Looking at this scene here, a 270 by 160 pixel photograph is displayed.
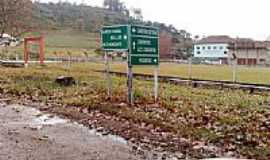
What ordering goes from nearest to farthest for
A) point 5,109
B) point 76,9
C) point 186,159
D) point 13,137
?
point 186,159, point 13,137, point 5,109, point 76,9

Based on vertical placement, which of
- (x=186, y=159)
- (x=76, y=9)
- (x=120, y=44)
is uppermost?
(x=76, y=9)

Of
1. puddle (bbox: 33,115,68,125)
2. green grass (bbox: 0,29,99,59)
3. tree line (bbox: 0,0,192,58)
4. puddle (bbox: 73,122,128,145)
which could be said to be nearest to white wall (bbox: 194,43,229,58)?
tree line (bbox: 0,0,192,58)

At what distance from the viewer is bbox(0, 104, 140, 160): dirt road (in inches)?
264

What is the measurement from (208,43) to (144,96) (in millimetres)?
95884

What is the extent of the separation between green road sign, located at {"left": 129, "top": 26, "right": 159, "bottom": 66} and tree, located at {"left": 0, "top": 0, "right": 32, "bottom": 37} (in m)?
25.3

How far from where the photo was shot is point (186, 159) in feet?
21.4

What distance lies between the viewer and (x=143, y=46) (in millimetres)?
12453

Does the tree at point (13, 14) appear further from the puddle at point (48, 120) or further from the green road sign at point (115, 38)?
the puddle at point (48, 120)

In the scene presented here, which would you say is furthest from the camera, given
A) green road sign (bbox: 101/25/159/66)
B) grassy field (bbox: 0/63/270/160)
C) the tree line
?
the tree line

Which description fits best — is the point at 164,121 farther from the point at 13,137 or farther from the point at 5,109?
the point at 5,109

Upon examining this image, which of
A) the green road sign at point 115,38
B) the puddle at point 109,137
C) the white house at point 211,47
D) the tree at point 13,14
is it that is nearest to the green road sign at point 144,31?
the green road sign at point 115,38

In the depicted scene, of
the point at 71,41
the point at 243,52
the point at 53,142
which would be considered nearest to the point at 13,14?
the point at 53,142

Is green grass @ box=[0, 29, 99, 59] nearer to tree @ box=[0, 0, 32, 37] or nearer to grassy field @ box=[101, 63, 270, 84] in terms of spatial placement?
tree @ box=[0, 0, 32, 37]

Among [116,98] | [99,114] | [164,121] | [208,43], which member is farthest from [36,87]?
[208,43]
